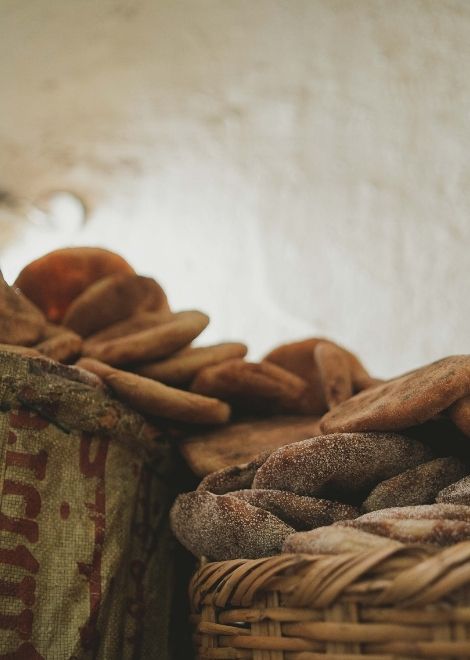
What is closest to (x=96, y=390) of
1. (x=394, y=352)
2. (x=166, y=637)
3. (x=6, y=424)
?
(x=6, y=424)

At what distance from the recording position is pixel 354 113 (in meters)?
1.36

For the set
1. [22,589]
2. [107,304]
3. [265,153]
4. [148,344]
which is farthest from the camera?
[265,153]

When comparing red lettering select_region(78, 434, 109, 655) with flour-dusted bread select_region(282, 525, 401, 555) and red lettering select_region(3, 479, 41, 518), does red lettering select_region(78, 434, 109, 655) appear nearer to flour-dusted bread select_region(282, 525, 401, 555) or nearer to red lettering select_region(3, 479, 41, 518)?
red lettering select_region(3, 479, 41, 518)

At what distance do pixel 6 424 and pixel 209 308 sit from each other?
0.99 m

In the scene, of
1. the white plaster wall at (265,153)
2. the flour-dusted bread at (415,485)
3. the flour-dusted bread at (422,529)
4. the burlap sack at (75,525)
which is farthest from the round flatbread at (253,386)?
the white plaster wall at (265,153)

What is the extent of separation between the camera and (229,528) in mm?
735

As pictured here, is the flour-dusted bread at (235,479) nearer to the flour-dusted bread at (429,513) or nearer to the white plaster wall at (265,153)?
the flour-dusted bread at (429,513)

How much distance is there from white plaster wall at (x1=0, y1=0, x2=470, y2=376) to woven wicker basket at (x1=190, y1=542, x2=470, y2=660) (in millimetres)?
974

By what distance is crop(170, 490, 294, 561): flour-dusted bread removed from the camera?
2.36ft

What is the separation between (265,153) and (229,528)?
3.08ft

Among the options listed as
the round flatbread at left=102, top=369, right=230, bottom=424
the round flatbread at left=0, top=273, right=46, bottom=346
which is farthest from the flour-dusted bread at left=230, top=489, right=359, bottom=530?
the round flatbread at left=0, top=273, right=46, bottom=346

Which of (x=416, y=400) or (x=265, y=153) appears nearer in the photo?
→ (x=416, y=400)

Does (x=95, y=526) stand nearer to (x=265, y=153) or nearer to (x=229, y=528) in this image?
(x=229, y=528)

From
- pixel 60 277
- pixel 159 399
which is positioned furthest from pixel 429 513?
pixel 60 277
